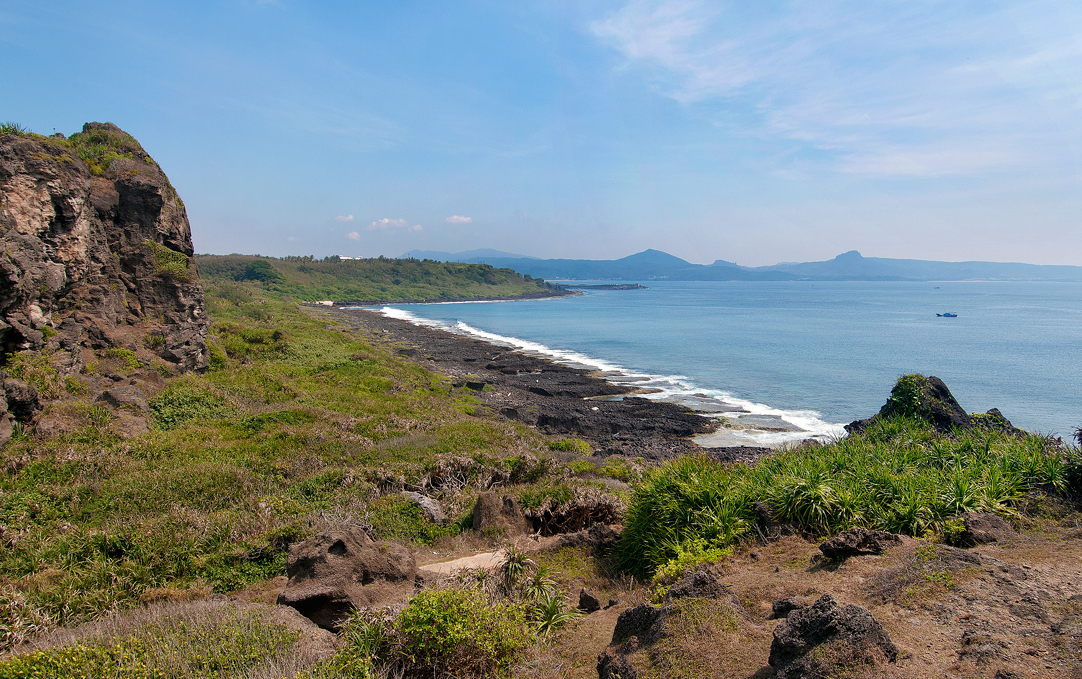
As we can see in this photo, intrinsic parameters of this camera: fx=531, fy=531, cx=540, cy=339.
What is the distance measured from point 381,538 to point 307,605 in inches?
136

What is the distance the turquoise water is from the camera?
109 feet

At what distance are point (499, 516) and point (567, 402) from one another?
23.7 meters

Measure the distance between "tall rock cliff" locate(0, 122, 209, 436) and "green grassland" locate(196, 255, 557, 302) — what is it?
10018cm

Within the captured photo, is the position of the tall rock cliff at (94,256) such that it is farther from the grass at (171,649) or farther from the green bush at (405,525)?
the grass at (171,649)

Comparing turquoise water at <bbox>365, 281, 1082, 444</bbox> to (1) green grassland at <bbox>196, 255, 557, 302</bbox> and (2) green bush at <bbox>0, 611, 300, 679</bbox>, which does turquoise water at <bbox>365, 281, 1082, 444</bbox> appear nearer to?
(2) green bush at <bbox>0, 611, 300, 679</bbox>

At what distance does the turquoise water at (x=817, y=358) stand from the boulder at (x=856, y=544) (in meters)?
20.5

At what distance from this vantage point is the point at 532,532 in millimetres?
11430

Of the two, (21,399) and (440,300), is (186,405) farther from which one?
(440,300)

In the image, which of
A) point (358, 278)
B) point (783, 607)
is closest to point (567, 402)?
point (783, 607)

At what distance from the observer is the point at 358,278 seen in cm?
16712

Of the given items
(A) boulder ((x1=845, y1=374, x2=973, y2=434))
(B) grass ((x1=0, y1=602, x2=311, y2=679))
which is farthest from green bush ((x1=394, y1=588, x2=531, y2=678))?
(A) boulder ((x1=845, y1=374, x2=973, y2=434))

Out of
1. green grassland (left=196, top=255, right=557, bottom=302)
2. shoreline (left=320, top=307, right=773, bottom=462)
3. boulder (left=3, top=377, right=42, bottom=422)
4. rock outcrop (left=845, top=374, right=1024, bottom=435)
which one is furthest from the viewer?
green grassland (left=196, top=255, right=557, bottom=302)

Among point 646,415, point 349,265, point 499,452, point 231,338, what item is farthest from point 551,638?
point 349,265

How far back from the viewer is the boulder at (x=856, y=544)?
7.39m
